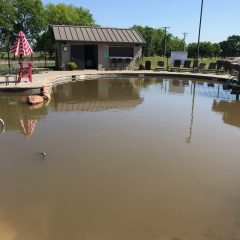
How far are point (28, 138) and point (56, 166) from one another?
97.7 inches

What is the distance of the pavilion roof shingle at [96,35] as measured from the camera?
28.8m

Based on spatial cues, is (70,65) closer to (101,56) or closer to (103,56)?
(101,56)

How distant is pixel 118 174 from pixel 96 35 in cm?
2464

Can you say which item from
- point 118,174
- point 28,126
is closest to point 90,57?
point 28,126

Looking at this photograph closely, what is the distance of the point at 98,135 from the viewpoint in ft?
33.2

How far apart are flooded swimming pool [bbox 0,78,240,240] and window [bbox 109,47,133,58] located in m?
17.3

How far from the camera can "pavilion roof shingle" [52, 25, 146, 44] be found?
28750 mm

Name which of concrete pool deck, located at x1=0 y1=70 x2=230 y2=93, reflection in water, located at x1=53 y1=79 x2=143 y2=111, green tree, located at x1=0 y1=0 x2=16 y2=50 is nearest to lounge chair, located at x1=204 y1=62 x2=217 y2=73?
concrete pool deck, located at x1=0 y1=70 x2=230 y2=93

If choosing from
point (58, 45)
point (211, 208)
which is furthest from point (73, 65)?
point (211, 208)

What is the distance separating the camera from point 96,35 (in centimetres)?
3006

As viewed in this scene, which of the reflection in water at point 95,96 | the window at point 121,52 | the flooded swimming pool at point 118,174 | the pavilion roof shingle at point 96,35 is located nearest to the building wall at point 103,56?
the window at point 121,52

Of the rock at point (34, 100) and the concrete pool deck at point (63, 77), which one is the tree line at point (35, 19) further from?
the rock at point (34, 100)

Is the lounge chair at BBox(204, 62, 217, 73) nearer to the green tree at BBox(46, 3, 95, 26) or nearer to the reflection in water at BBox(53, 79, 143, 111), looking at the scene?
the reflection in water at BBox(53, 79, 143, 111)

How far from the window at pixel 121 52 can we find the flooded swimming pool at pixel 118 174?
681 inches
